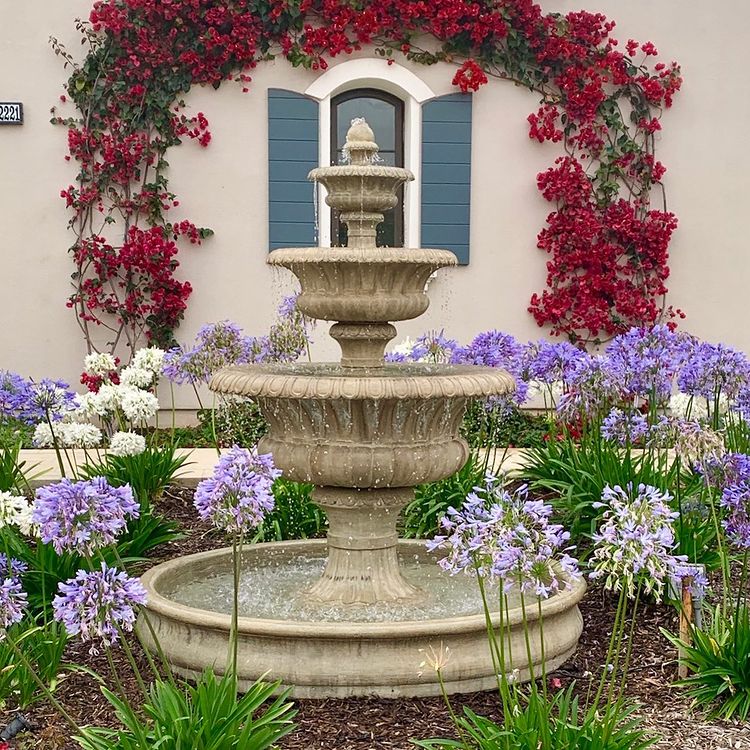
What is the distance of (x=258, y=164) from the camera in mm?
9602

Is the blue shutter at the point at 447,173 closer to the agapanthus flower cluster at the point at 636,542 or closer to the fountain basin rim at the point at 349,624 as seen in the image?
the fountain basin rim at the point at 349,624

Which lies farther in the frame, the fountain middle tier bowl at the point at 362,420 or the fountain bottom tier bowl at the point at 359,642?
the fountain middle tier bowl at the point at 362,420

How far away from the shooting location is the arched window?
391 inches

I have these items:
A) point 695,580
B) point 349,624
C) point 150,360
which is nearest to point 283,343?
point 150,360

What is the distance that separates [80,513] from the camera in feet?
9.72

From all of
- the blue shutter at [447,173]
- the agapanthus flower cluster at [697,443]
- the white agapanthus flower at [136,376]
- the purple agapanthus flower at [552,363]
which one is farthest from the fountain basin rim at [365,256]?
the blue shutter at [447,173]

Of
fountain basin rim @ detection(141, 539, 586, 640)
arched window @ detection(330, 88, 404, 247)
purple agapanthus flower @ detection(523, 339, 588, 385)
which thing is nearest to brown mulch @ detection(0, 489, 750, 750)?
fountain basin rim @ detection(141, 539, 586, 640)

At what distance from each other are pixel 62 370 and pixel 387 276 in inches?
225

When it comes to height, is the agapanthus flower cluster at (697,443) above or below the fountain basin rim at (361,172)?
below

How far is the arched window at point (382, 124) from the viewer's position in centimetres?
994

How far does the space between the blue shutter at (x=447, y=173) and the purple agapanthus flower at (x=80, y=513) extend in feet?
22.6

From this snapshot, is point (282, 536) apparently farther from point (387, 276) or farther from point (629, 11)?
point (629, 11)

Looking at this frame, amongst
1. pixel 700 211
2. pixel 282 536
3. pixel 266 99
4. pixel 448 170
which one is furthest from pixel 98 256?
pixel 700 211

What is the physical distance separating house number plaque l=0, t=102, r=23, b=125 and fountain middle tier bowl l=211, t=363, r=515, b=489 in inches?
222
